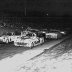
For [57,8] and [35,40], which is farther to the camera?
[57,8]

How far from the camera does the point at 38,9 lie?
36.1 m

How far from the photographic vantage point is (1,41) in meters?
16.0

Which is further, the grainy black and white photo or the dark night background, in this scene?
the dark night background

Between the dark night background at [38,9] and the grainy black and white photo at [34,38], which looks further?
Result: the dark night background at [38,9]

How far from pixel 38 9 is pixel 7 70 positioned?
1135 inches

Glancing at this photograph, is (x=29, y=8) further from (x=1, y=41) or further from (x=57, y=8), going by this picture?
(x=1, y=41)

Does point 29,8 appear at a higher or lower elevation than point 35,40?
higher

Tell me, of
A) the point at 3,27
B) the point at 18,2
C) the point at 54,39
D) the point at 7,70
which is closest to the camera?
the point at 7,70

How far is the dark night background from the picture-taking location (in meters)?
31.9

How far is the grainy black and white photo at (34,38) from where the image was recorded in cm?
915

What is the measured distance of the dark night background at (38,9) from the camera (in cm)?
3194

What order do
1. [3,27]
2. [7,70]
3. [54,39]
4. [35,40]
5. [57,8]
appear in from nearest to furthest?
[7,70] → [35,40] → [54,39] → [3,27] → [57,8]

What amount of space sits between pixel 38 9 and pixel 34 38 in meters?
21.9

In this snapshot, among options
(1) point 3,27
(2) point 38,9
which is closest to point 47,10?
(2) point 38,9
